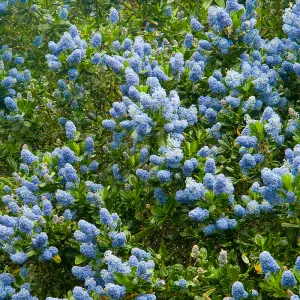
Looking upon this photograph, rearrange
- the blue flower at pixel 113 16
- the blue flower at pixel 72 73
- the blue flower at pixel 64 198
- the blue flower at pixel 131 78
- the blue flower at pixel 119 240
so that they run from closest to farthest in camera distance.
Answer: the blue flower at pixel 119 240
the blue flower at pixel 64 198
the blue flower at pixel 131 78
the blue flower at pixel 72 73
the blue flower at pixel 113 16

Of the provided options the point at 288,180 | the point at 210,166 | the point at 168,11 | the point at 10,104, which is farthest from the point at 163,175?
the point at 168,11

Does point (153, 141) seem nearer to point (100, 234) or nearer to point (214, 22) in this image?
point (100, 234)

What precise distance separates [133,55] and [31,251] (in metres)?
1.39

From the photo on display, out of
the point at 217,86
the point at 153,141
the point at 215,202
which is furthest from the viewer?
the point at 217,86

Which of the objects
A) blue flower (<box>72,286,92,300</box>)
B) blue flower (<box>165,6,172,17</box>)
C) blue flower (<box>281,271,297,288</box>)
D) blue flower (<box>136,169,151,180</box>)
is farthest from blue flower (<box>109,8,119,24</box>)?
blue flower (<box>281,271,297,288</box>)

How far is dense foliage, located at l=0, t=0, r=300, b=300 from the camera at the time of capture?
3.45 meters

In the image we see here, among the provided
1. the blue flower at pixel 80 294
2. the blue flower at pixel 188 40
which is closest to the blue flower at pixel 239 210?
the blue flower at pixel 80 294

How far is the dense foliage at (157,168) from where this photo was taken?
3.45 meters

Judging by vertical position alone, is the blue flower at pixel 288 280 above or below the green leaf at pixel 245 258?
below

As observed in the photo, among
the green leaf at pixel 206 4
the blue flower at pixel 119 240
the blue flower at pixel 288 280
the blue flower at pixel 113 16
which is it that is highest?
the green leaf at pixel 206 4

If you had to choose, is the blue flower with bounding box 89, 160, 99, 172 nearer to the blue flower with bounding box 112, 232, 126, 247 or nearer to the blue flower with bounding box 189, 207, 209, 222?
the blue flower with bounding box 112, 232, 126, 247

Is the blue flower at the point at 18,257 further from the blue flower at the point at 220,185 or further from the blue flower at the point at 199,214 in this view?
the blue flower at the point at 220,185

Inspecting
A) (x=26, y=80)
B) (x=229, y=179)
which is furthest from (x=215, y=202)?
(x=26, y=80)

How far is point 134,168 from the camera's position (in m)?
4.10
